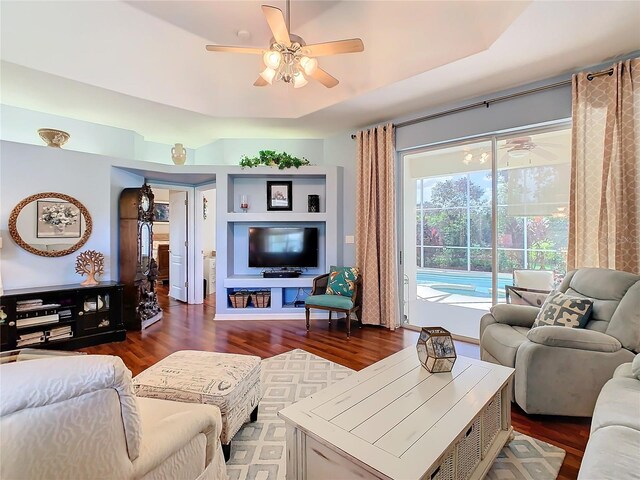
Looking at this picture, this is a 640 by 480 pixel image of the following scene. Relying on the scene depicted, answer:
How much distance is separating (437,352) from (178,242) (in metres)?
5.05

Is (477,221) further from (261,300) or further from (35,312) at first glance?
(35,312)

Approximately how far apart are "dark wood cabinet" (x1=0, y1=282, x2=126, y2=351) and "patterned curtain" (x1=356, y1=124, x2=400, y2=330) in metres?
3.16

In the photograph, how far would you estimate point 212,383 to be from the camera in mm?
1682

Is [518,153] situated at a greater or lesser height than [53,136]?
lesser

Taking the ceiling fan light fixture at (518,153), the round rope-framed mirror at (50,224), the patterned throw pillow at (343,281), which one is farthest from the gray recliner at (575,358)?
the round rope-framed mirror at (50,224)

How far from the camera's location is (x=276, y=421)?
202cm

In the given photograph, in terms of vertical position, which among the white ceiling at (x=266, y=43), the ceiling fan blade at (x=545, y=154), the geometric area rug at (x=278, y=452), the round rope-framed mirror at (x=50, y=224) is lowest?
the geometric area rug at (x=278, y=452)

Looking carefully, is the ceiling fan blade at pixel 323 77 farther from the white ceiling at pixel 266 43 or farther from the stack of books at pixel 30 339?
the stack of books at pixel 30 339

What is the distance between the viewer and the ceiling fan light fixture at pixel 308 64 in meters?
2.25

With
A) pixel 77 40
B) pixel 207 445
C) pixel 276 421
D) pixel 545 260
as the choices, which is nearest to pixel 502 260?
pixel 545 260

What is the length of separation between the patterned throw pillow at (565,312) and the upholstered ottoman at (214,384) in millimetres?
2200

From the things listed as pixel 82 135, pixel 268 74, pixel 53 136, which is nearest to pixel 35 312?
pixel 53 136

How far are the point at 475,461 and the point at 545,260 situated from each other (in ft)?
8.28

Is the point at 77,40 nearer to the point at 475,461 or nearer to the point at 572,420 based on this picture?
the point at 475,461
